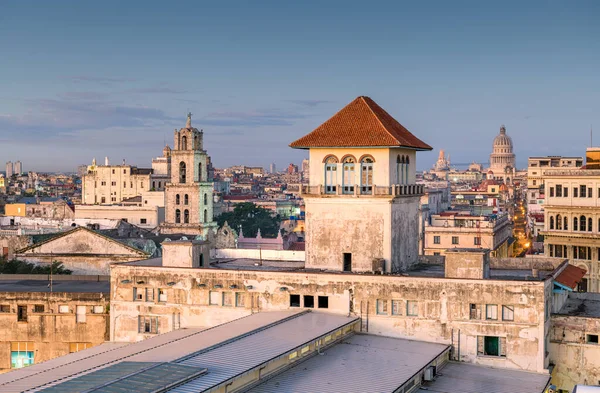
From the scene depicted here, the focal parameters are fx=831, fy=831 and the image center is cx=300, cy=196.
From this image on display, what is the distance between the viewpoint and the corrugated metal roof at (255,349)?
2864 centimetres

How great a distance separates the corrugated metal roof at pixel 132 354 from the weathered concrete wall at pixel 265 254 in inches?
439

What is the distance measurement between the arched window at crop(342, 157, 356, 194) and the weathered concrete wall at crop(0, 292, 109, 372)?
662 inches

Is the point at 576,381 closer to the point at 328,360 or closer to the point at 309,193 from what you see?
the point at 328,360

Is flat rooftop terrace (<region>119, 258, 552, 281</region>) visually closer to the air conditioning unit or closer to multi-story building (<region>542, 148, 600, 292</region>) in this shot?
the air conditioning unit

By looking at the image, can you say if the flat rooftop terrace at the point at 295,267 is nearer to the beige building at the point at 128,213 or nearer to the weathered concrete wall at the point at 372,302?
the weathered concrete wall at the point at 372,302

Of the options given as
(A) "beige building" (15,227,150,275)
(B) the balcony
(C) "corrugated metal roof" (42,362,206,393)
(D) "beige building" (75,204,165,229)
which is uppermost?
(B) the balcony

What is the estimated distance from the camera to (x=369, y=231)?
148ft

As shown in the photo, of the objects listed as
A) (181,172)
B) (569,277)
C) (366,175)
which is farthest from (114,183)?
(569,277)

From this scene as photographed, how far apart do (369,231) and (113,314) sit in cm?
1475

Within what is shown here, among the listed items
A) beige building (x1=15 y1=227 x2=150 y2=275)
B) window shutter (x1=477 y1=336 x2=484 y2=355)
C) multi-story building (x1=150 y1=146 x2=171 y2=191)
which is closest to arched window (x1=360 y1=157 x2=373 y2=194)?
window shutter (x1=477 y1=336 x2=484 y2=355)

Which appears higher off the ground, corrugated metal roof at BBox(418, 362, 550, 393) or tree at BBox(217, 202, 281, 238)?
tree at BBox(217, 202, 281, 238)

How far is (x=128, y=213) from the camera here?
12781cm

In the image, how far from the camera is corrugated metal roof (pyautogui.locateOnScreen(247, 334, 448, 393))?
30984 millimetres

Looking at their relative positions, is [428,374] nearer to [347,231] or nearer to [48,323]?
A: [347,231]
